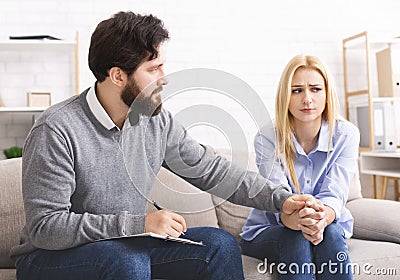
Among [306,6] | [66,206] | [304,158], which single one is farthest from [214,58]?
[66,206]

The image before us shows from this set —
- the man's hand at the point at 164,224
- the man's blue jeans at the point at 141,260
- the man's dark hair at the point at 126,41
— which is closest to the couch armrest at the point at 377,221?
the man's blue jeans at the point at 141,260

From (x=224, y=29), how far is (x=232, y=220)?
5.84ft

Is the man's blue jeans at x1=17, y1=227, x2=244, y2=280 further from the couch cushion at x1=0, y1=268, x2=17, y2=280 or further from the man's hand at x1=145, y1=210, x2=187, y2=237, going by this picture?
the couch cushion at x1=0, y1=268, x2=17, y2=280

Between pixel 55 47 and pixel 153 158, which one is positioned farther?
pixel 55 47

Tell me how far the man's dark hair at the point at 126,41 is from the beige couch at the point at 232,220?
39cm

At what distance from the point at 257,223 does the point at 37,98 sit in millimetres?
1920

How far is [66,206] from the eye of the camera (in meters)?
1.65

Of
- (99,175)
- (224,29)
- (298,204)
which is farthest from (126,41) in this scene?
(224,29)

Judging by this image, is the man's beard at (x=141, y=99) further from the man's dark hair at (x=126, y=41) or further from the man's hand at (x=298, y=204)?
the man's hand at (x=298, y=204)

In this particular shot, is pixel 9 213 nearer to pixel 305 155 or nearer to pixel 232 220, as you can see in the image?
pixel 232 220

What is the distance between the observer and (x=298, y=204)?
188cm

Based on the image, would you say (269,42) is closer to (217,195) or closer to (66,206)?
(217,195)

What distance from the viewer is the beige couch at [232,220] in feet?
6.53

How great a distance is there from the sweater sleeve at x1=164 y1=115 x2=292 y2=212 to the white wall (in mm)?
1917
